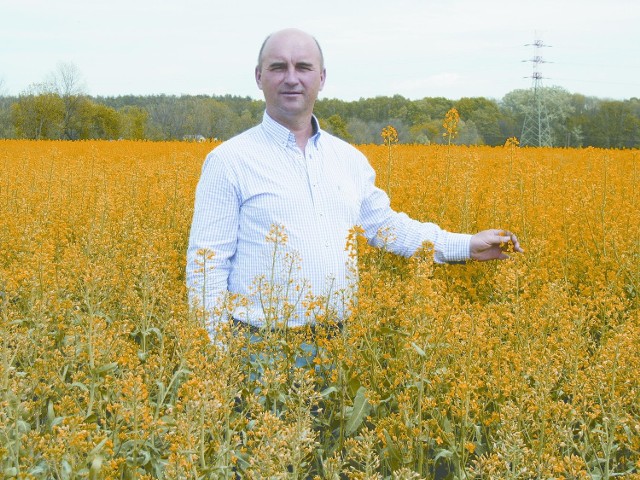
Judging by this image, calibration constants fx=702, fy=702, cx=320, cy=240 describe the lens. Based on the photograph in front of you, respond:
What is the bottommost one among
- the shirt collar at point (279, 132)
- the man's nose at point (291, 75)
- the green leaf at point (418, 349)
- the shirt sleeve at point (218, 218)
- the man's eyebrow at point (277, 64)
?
the green leaf at point (418, 349)

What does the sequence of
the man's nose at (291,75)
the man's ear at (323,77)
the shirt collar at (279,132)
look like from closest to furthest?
the man's nose at (291,75)
the shirt collar at (279,132)
the man's ear at (323,77)

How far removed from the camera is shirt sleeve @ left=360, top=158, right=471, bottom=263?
4098mm

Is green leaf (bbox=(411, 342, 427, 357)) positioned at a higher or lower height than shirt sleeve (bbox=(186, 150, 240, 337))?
lower

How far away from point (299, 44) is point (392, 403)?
2104 mm

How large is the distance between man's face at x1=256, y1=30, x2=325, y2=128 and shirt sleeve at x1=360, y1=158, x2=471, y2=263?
705 mm

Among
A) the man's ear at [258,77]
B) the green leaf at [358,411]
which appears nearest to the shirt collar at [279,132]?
the man's ear at [258,77]

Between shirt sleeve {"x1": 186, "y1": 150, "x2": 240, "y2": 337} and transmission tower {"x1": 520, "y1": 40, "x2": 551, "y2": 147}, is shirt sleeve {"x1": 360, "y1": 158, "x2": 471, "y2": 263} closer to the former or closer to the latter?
shirt sleeve {"x1": 186, "y1": 150, "x2": 240, "y2": 337}

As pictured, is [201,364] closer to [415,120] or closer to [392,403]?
[392,403]

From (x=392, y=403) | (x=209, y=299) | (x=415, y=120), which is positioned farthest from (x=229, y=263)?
(x=415, y=120)

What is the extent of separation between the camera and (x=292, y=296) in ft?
12.0

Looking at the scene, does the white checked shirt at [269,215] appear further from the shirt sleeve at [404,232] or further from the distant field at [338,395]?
the distant field at [338,395]

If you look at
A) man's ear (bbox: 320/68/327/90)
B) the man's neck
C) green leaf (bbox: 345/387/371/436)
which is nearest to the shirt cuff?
the man's neck

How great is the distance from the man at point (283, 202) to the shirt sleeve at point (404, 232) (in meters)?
0.01

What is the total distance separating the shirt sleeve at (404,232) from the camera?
161 inches
